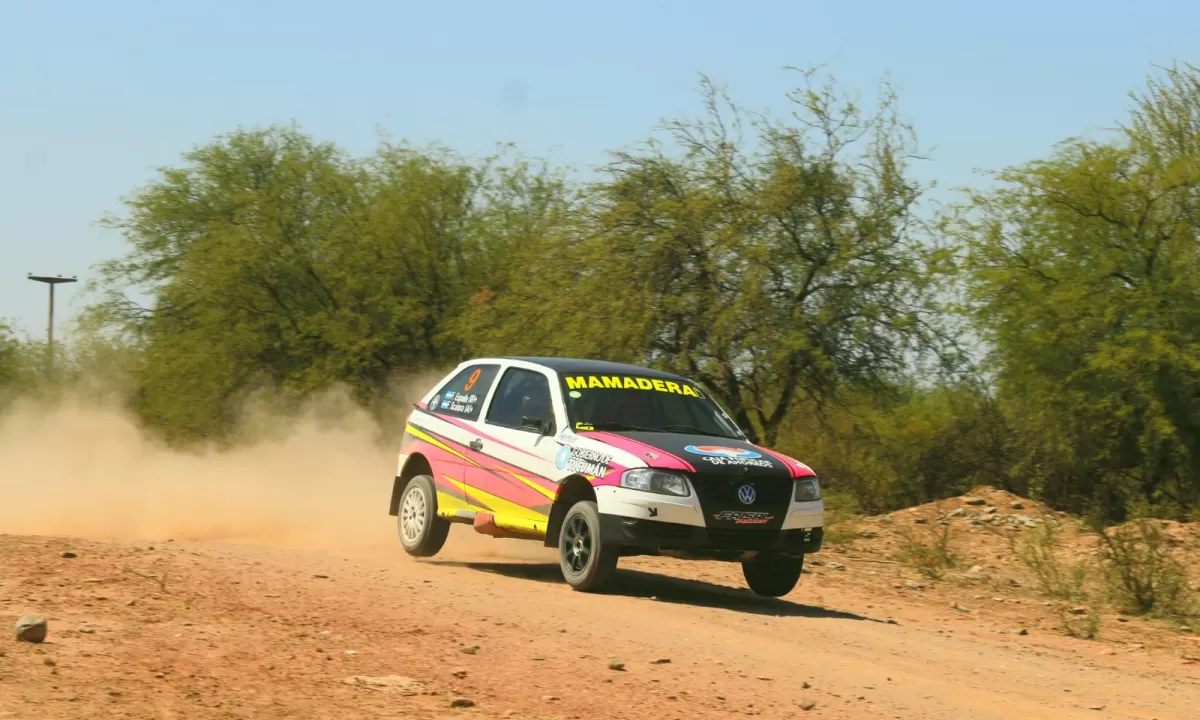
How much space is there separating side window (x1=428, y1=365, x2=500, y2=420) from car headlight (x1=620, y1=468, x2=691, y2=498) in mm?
2467

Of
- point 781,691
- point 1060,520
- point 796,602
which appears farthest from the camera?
point 1060,520

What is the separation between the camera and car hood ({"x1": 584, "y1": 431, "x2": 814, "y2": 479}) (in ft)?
37.2

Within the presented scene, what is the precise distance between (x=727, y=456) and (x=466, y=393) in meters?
3.15

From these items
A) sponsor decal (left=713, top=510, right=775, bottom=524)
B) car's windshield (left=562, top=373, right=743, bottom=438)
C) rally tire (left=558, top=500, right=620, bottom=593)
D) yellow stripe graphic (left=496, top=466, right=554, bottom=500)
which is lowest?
rally tire (left=558, top=500, right=620, bottom=593)

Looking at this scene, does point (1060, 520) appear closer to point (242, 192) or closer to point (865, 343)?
point (865, 343)

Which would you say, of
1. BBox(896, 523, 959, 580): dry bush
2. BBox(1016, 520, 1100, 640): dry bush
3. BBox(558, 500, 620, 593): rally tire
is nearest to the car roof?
BBox(558, 500, 620, 593): rally tire

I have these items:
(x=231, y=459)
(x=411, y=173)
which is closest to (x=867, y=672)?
(x=231, y=459)

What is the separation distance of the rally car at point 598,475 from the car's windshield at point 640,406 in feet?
0.04

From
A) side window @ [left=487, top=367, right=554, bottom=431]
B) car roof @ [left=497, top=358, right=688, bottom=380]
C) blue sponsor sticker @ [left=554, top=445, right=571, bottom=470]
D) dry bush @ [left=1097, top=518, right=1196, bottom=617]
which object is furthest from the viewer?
dry bush @ [left=1097, top=518, right=1196, bottom=617]

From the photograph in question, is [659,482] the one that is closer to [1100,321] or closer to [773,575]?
[773,575]

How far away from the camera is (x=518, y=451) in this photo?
41.1ft

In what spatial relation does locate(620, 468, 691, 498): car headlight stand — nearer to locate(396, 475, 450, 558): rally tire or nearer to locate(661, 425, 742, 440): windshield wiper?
locate(661, 425, 742, 440): windshield wiper

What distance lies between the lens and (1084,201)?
82.8ft

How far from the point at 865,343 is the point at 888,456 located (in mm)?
3549
